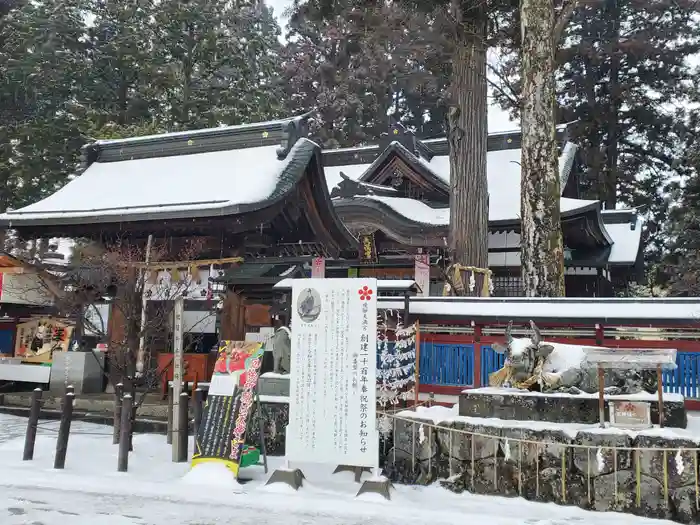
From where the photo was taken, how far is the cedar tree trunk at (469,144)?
482 inches

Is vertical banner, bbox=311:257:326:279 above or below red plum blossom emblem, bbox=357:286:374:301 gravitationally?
above

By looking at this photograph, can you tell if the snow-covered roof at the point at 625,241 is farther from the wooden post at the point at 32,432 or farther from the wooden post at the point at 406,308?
the wooden post at the point at 32,432

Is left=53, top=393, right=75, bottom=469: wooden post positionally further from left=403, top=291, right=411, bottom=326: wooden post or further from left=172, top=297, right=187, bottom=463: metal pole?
left=403, top=291, right=411, bottom=326: wooden post

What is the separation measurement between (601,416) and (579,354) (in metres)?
0.99

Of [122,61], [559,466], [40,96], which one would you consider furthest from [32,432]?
[40,96]

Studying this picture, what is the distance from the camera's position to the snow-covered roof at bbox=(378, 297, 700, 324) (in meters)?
7.59

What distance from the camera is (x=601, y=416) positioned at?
6.47m

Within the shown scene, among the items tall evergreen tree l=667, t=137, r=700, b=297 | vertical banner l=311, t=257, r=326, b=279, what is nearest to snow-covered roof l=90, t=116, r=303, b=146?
vertical banner l=311, t=257, r=326, b=279

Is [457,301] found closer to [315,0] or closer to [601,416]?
[601,416]

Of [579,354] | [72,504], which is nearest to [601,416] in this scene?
[579,354]

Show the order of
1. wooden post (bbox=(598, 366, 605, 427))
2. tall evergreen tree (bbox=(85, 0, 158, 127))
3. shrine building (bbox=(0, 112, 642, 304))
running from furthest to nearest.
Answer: tall evergreen tree (bbox=(85, 0, 158, 127)), shrine building (bbox=(0, 112, 642, 304)), wooden post (bbox=(598, 366, 605, 427))

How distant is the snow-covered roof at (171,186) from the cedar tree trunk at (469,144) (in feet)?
11.1

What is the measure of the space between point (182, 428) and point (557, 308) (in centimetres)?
526

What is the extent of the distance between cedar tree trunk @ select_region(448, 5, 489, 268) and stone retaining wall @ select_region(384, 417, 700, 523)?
563 centimetres
